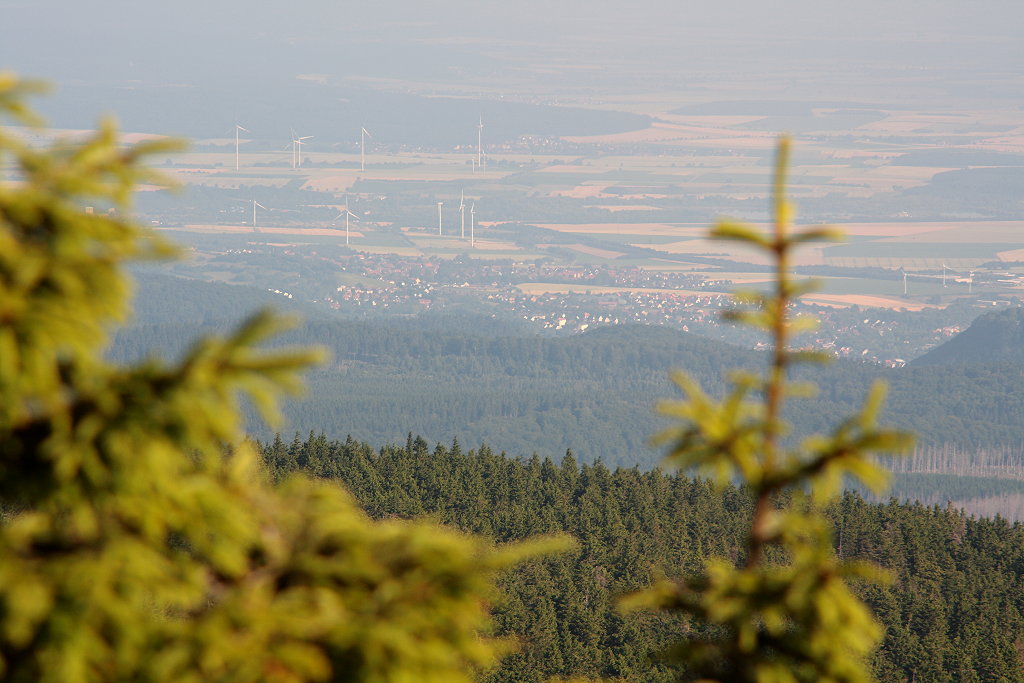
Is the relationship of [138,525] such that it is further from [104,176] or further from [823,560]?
[823,560]

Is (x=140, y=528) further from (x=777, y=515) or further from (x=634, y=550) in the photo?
(x=634, y=550)

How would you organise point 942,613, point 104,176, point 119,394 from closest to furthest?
point 119,394
point 104,176
point 942,613

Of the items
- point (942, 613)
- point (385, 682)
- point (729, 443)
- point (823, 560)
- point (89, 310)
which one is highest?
point (89, 310)

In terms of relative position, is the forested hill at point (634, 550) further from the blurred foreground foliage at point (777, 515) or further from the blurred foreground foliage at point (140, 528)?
the blurred foreground foliage at point (140, 528)

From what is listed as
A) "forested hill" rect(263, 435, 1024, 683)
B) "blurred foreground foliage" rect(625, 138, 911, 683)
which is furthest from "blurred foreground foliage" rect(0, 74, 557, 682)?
"forested hill" rect(263, 435, 1024, 683)

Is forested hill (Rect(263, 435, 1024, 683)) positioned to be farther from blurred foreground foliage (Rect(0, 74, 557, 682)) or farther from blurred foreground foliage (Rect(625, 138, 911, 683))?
blurred foreground foliage (Rect(0, 74, 557, 682))

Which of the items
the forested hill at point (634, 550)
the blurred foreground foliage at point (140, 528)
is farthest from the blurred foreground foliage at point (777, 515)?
the forested hill at point (634, 550)

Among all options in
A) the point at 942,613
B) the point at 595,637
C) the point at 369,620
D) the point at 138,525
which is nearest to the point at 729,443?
the point at 369,620
